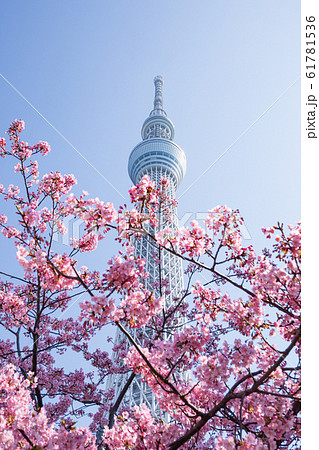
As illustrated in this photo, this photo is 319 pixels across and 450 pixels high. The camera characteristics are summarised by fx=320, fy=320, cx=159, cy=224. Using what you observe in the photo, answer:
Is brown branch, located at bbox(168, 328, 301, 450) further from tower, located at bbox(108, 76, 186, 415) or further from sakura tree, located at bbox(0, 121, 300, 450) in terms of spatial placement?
tower, located at bbox(108, 76, 186, 415)

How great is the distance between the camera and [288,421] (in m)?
2.43

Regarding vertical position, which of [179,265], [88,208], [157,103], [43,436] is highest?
[157,103]

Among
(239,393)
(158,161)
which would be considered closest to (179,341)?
(239,393)

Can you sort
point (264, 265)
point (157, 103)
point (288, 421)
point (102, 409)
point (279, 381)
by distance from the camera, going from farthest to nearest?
1. point (157, 103)
2. point (102, 409)
3. point (264, 265)
4. point (279, 381)
5. point (288, 421)

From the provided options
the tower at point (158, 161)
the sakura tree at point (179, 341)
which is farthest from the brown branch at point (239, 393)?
the tower at point (158, 161)

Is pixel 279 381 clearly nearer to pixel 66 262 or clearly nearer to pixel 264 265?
pixel 264 265

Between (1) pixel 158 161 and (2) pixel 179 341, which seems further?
(1) pixel 158 161

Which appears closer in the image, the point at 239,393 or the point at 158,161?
the point at 239,393

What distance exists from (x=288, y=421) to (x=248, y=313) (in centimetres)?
86

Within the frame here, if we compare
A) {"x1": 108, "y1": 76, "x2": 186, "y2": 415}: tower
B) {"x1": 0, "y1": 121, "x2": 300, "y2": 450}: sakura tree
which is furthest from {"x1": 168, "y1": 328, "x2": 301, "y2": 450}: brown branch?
{"x1": 108, "y1": 76, "x2": 186, "y2": 415}: tower

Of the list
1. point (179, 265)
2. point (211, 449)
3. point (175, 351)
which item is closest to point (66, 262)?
point (175, 351)

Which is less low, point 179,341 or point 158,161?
point 158,161

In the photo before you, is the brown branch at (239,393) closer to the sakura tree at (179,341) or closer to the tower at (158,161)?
the sakura tree at (179,341)

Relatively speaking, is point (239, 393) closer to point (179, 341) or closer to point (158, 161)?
point (179, 341)
